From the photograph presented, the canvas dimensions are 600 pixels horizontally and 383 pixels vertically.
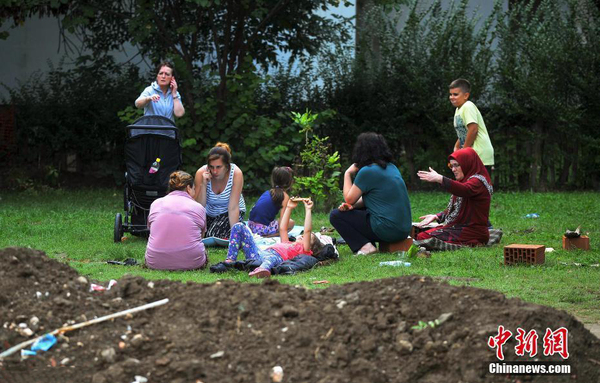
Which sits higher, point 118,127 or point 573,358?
point 118,127

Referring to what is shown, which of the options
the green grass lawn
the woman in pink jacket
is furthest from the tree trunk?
the woman in pink jacket

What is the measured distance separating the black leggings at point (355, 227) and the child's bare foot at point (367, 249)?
0.16 ft

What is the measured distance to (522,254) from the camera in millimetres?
8320

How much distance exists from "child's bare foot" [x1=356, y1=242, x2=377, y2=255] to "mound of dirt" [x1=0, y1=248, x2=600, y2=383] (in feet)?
12.9

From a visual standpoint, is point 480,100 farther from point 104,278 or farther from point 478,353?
point 478,353

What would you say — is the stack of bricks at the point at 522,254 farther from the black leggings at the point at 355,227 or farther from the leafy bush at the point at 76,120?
the leafy bush at the point at 76,120

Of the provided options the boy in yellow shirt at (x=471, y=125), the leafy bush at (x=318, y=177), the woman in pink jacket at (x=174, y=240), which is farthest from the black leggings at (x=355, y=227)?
the leafy bush at (x=318, y=177)

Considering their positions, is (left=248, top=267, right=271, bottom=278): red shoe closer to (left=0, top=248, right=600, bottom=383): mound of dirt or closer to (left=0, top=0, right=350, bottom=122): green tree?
(left=0, top=248, right=600, bottom=383): mound of dirt

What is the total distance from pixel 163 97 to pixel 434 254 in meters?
4.46

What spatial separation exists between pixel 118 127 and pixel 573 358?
550 inches

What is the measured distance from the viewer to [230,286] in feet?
17.2

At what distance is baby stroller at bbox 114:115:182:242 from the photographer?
1030 cm

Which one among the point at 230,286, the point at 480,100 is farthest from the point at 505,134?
the point at 230,286

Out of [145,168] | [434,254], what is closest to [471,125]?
[434,254]
